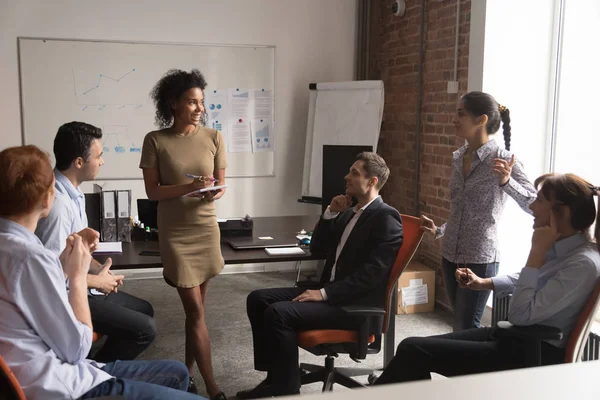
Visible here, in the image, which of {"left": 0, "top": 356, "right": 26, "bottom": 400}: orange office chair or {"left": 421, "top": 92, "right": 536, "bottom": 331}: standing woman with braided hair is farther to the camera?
{"left": 421, "top": 92, "right": 536, "bottom": 331}: standing woman with braided hair

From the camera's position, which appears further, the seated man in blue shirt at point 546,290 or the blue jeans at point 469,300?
the blue jeans at point 469,300

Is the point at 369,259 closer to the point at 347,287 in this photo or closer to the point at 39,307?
the point at 347,287

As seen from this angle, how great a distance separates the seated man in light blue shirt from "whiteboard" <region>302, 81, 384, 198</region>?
3.62 meters

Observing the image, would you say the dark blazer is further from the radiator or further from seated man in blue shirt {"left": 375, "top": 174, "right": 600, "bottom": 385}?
the radiator

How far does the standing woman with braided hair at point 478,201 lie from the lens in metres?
2.97

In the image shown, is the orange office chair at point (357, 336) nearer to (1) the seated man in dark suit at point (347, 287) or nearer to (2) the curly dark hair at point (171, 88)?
(1) the seated man in dark suit at point (347, 287)

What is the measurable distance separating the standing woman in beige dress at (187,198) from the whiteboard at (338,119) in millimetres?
2425

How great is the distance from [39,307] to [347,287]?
1.47m

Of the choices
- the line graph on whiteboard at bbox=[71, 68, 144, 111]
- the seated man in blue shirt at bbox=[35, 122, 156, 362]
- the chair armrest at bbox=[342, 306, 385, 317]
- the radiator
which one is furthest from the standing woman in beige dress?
the line graph on whiteboard at bbox=[71, 68, 144, 111]

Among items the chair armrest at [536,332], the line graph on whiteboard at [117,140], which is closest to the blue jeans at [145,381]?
the chair armrest at [536,332]

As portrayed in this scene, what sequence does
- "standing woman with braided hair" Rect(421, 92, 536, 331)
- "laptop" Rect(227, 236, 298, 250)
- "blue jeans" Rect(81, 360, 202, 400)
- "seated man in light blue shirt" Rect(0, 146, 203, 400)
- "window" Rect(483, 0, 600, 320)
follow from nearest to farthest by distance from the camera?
1. "seated man in light blue shirt" Rect(0, 146, 203, 400)
2. "blue jeans" Rect(81, 360, 202, 400)
3. "standing woman with braided hair" Rect(421, 92, 536, 331)
4. "laptop" Rect(227, 236, 298, 250)
5. "window" Rect(483, 0, 600, 320)

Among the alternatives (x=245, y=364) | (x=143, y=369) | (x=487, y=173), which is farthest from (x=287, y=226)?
(x=143, y=369)

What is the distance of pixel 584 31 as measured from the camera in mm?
3984

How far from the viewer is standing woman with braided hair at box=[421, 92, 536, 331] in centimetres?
297
